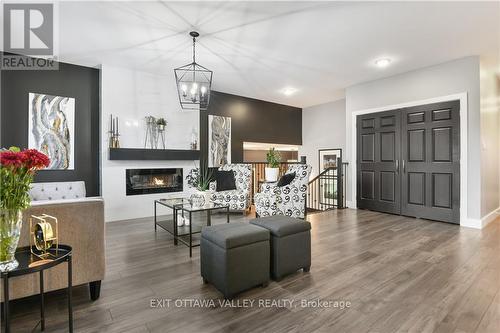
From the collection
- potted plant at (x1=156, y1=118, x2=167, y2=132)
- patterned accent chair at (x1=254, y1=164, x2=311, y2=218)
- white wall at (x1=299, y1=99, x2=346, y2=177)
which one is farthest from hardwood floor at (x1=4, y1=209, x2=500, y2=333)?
white wall at (x1=299, y1=99, x2=346, y2=177)

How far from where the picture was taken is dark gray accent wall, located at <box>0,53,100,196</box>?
3.95m

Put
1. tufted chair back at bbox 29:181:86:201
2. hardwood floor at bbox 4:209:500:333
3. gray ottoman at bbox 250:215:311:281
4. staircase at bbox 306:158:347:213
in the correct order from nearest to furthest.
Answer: hardwood floor at bbox 4:209:500:333 → gray ottoman at bbox 250:215:311:281 → tufted chair back at bbox 29:181:86:201 → staircase at bbox 306:158:347:213

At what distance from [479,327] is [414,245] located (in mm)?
1690

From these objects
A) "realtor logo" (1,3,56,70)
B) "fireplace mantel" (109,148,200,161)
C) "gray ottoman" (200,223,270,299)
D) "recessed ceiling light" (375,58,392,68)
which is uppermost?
"realtor logo" (1,3,56,70)

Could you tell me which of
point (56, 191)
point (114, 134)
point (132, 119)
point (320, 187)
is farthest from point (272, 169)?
point (56, 191)

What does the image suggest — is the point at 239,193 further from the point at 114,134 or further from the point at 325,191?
the point at 325,191

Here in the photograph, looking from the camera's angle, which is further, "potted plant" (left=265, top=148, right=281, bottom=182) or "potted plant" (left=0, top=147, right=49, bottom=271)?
"potted plant" (left=265, top=148, right=281, bottom=182)

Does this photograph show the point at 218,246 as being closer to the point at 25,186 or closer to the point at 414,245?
the point at 25,186

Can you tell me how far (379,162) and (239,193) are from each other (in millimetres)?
2950

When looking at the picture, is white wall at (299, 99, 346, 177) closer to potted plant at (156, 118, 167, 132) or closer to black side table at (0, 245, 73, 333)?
potted plant at (156, 118, 167, 132)

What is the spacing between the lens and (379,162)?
521 centimetres

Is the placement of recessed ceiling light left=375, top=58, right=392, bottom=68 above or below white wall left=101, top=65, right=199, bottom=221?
above

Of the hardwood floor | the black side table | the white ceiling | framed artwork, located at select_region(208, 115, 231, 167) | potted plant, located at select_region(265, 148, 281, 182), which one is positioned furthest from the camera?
framed artwork, located at select_region(208, 115, 231, 167)

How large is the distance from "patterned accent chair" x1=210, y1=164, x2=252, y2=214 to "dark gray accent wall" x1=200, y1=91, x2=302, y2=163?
1.01m
